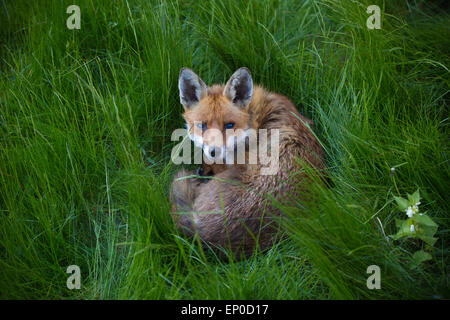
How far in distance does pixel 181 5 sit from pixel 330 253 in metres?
2.97

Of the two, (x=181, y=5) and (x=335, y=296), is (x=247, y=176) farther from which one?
(x=181, y=5)

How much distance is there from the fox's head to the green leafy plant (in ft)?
4.82

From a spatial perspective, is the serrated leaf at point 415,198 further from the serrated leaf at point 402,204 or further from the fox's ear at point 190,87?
the fox's ear at point 190,87

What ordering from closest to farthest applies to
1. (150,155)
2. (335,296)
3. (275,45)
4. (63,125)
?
(335,296)
(63,125)
(150,155)
(275,45)

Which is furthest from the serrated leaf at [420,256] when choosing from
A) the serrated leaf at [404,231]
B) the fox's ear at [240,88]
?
the fox's ear at [240,88]

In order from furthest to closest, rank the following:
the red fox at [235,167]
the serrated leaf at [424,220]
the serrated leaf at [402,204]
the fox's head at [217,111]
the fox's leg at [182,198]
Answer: the fox's head at [217,111] → the fox's leg at [182,198] → the red fox at [235,167] → the serrated leaf at [402,204] → the serrated leaf at [424,220]

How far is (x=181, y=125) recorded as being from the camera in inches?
161

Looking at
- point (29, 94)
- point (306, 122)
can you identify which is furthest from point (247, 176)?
point (29, 94)

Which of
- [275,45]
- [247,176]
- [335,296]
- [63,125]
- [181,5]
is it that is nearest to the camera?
[335,296]

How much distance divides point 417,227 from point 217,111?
1.80 meters

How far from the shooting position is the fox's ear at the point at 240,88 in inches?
143

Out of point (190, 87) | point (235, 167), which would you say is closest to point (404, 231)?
point (235, 167)

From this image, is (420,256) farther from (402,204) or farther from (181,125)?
(181,125)

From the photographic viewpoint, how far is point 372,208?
3.01 m
